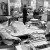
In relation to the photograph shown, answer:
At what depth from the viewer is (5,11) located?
162 cm

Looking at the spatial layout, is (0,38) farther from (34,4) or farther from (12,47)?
(34,4)

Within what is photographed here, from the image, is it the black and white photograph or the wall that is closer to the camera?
the black and white photograph

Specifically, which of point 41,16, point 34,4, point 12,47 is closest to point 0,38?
point 12,47

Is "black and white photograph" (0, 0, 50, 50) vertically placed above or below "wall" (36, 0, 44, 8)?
below

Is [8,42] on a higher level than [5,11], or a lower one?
lower

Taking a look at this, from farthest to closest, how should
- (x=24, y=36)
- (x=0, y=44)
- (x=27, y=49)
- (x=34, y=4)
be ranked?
(x=34, y=4) < (x=24, y=36) < (x=0, y=44) < (x=27, y=49)

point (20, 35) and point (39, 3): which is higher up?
point (39, 3)

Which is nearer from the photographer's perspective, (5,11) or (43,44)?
(43,44)

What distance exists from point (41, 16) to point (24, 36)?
1.23 meters

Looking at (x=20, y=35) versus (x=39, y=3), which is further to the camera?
(x=39, y=3)

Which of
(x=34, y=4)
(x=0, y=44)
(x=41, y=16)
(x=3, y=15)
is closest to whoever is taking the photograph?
(x=0, y=44)

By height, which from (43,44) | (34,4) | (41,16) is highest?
(34,4)

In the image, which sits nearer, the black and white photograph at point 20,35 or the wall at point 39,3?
the black and white photograph at point 20,35

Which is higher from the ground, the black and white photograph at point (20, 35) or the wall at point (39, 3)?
the wall at point (39, 3)
